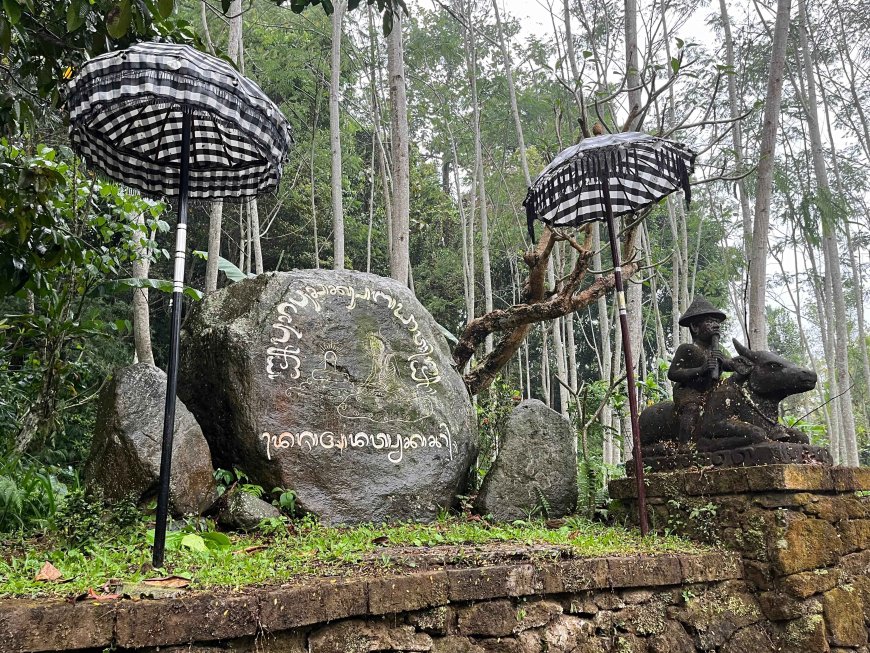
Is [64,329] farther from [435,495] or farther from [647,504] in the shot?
[647,504]

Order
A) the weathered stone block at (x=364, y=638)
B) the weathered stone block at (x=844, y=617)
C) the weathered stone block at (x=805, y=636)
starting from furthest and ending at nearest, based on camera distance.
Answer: the weathered stone block at (x=844, y=617)
the weathered stone block at (x=805, y=636)
the weathered stone block at (x=364, y=638)

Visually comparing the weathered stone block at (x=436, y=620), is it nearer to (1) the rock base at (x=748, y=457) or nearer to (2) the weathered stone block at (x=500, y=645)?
(2) the weathered stone block at (x=500, y=645)

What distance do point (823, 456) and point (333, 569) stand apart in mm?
3094

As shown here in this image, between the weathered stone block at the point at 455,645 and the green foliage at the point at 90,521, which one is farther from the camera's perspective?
the green foliage at the point at 90,521

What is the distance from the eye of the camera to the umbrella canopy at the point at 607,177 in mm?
4312

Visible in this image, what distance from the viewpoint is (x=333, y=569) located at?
2979 millimetres

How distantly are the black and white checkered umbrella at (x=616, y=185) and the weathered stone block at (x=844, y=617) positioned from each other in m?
1.10

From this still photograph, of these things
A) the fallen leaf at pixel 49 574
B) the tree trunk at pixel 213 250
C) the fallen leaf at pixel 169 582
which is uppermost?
the tree trunk at pixel 213 250

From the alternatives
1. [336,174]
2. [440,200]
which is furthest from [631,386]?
[440,200]

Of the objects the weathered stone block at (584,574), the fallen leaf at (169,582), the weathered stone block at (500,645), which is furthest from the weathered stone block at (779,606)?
the fallen leaf at (169,582)

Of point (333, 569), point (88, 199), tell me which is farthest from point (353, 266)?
point (333, 569)

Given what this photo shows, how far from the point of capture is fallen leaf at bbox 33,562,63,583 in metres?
2.64

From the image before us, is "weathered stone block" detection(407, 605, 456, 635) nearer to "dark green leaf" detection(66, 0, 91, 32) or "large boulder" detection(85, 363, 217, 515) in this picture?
"large boulder" detection(85, 363, 217, 515)

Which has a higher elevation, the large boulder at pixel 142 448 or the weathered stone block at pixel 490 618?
the large boulder at pixel 142 448
